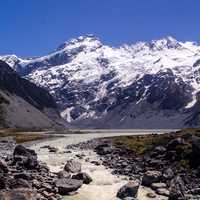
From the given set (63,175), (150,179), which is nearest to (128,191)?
(150,179)

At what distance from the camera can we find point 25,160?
62375 millimetres

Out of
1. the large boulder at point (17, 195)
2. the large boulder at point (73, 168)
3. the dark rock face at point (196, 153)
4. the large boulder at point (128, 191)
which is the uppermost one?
the dark rock face at point (196, 153)

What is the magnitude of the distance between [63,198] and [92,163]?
2994cm

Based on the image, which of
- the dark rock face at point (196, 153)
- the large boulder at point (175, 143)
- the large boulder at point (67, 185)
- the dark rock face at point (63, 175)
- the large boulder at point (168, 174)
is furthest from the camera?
the large boulder at point (175, 143)

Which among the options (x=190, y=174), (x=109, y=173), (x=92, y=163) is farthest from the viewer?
(x=92, y=163)

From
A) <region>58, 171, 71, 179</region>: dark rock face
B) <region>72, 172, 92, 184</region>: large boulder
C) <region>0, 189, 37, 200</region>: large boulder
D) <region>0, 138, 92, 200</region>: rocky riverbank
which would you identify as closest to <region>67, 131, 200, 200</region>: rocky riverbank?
<region>72, 172, 92, 184</region>: large boulder

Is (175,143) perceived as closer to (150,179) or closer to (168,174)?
(168,174)

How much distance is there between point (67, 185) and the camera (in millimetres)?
52312

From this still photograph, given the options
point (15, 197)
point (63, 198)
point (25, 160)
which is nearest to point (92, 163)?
point (25, 160)

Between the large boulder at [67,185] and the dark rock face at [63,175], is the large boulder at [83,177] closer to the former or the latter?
the dark rock face at [63,175]

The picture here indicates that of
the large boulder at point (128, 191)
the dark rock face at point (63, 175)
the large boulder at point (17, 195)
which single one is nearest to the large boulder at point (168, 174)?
the large boulder at point (128, 191)

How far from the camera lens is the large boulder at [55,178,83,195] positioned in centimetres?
5125

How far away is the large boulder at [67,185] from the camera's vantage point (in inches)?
2018

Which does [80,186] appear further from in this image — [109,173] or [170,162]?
[170,162]
